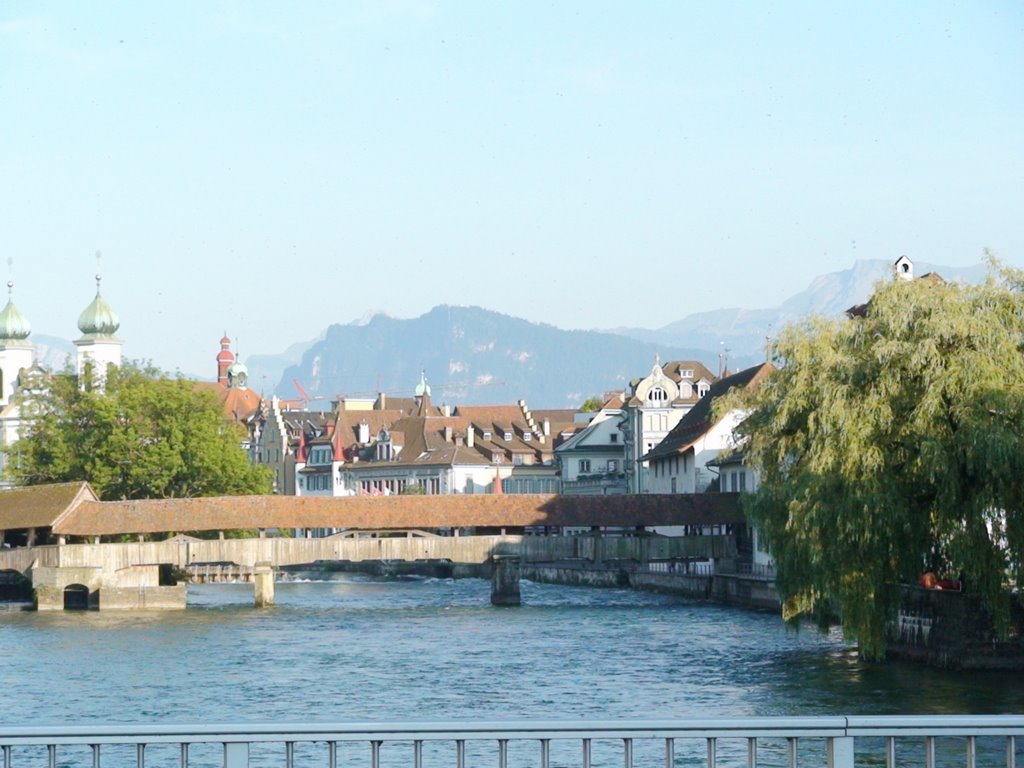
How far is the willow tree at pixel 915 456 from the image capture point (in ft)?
79.7

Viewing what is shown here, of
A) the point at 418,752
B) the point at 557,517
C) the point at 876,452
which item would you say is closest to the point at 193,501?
the point at 557,517

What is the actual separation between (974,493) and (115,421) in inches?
1633

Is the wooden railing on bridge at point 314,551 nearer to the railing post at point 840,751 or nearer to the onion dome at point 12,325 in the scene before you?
the railing post at point 840,751

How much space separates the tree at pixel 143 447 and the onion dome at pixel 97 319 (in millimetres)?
46032

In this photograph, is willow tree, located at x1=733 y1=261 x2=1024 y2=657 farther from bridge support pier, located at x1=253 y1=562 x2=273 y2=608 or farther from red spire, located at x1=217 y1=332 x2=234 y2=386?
red spire, located at x1=217 y1=332 x2=234 y2=386

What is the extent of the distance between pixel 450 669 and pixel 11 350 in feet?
320

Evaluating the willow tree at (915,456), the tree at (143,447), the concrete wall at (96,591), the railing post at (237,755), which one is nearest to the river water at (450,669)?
the willow tree at (915,456)

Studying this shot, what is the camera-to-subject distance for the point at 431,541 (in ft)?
173

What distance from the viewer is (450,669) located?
29.6 m

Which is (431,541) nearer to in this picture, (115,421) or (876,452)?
(115,421)

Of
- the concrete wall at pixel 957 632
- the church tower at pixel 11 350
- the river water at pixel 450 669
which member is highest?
the church tower at pixel 11 350

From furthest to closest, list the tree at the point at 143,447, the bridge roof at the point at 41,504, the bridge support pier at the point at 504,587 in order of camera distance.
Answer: the tree at the point at 143,447
the bridge roof at the point at 41,504
the bridge support pier at the point at 504,587

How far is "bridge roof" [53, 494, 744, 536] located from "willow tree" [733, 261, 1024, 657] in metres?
25.1

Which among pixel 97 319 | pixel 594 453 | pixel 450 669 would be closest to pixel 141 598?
pixel 450 669
